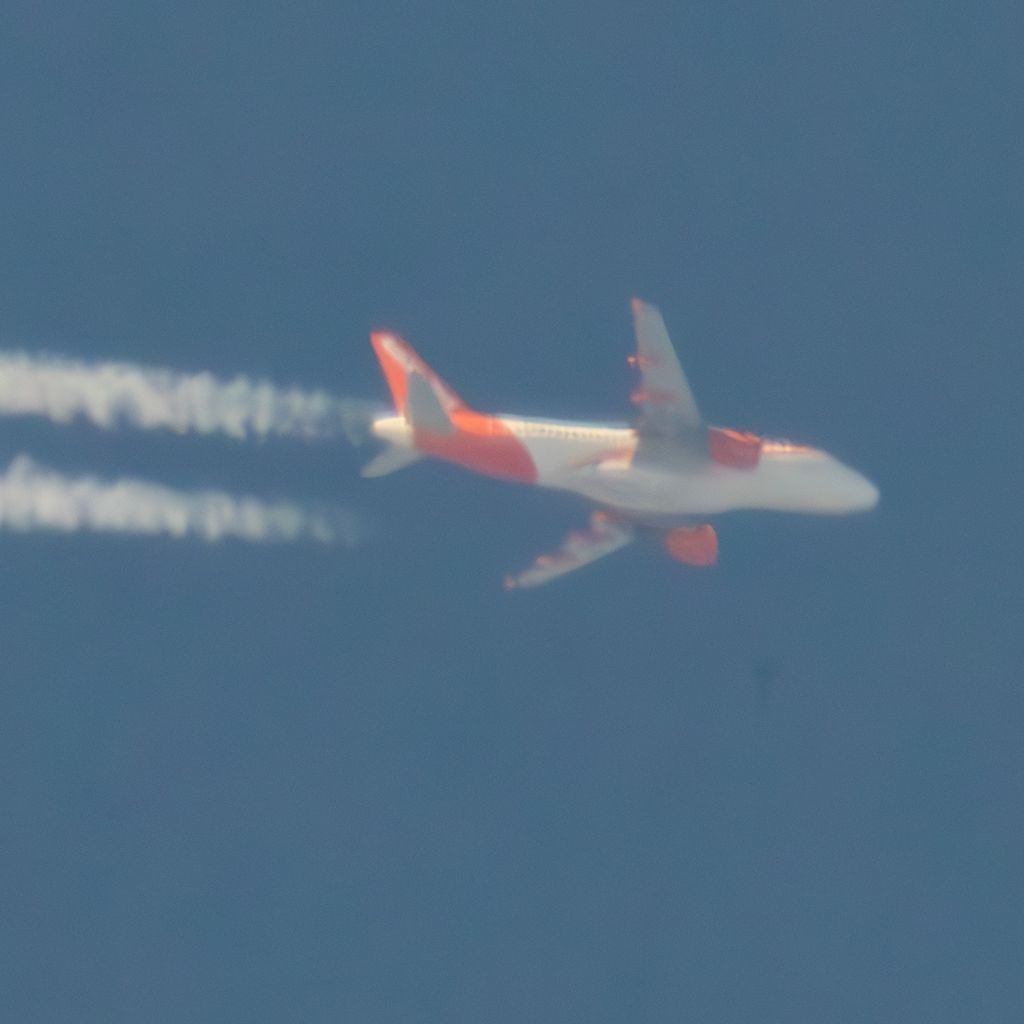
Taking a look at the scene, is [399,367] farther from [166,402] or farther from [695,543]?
[695,543]

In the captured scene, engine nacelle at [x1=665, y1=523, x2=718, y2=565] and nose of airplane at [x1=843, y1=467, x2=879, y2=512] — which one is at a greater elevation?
nose of airplane at [x1=843, y1=467, x2=879, y2=512]

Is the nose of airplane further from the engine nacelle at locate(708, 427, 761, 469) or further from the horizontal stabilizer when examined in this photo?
the horizontal stabilizer

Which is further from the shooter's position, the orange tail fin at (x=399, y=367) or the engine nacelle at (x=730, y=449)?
the orange tail fin at (x=399, y=367)

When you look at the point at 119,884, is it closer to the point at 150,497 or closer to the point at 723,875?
the point at 150,497

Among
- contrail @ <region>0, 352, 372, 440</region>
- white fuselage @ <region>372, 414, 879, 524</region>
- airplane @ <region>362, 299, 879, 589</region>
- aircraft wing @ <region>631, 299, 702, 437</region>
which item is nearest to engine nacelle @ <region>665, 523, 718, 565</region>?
airplane @ <region>362, 299, 879, 589</region>

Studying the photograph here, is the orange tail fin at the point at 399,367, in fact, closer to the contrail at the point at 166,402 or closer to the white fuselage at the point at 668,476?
the contrail at the point at 166,402

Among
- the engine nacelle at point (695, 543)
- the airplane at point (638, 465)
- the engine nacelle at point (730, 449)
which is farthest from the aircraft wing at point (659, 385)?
the engine nacelle at point (695, 543)
